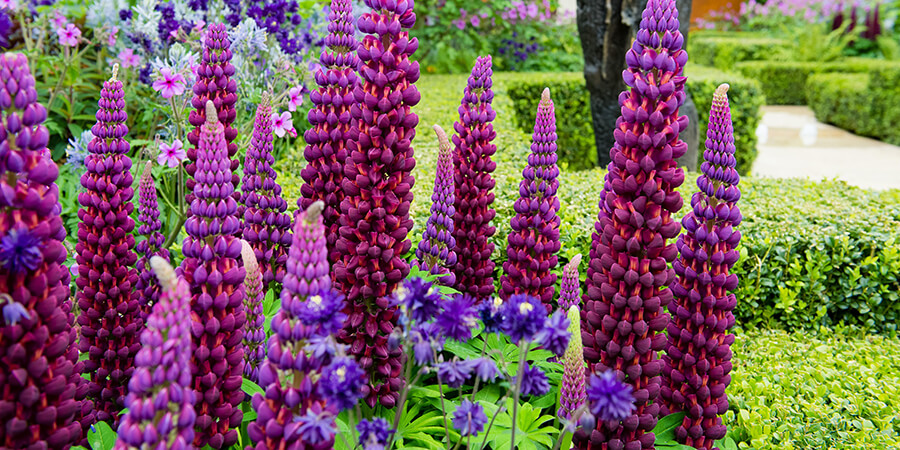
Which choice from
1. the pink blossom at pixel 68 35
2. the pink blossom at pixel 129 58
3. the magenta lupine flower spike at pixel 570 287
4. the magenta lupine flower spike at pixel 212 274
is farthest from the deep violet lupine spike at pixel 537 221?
the pink blossom at pixel 68 35

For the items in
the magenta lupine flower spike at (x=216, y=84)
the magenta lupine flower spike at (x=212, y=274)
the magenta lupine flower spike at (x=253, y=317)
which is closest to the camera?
the magenta lupine flower spike at (x=212, y=274)

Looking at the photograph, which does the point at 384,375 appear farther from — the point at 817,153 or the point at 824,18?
the point at 824,18

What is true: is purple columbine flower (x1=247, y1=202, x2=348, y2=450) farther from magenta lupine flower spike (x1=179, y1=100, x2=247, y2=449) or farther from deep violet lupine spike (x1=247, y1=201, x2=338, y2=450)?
magenta lupine flower spike (x1=179, y1=100, x2=247, y2=449)

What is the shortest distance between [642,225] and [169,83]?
80.0 inches

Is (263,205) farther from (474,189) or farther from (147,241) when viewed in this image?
(474,189)

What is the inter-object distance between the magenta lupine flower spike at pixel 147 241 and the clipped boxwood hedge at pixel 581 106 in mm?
7629

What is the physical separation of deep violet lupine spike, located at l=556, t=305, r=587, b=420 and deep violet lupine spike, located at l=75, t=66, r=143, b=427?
3.09 ft

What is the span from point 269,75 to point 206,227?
373 centimetres

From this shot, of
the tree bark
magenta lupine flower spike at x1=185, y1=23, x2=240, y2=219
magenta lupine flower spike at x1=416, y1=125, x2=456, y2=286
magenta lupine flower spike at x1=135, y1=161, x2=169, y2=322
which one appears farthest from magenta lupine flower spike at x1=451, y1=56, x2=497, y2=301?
the tree bark

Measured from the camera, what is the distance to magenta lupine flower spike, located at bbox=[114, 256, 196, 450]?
2.80 feet

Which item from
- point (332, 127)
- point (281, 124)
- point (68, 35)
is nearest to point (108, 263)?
point (332, 127)

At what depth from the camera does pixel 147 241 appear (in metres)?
1.72

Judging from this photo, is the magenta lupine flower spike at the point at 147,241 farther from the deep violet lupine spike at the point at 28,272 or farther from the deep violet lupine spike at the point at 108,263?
the deep violet lupine spike at the point at 28,272

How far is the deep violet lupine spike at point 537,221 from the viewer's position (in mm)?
1862
